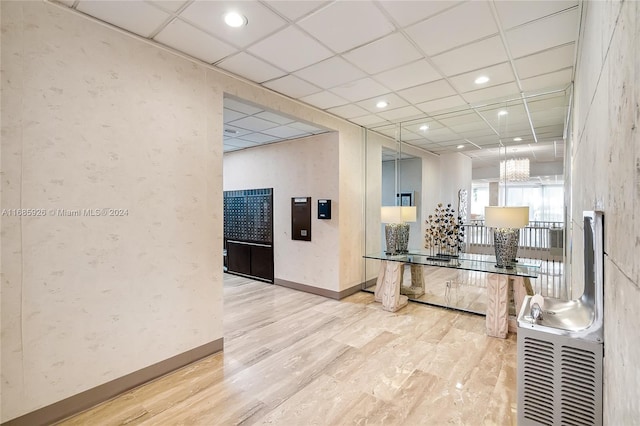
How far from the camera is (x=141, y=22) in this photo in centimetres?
232

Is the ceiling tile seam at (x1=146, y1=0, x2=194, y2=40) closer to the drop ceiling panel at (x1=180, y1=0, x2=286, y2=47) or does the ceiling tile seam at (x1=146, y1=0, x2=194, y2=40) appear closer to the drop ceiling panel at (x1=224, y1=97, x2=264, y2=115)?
the drop ceiling panel at (x1=180, y1=0, x2=286, y2=47)

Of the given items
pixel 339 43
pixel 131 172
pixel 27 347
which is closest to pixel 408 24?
pixel 339 43

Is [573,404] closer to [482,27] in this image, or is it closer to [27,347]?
[482,27]

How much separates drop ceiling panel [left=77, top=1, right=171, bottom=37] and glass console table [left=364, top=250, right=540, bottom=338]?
3921 millimetres

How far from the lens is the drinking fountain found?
1196 millimetres

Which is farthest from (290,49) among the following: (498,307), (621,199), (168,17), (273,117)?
(498,307)

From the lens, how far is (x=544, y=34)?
96.4 inches

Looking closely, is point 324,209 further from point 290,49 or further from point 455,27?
point 455,27

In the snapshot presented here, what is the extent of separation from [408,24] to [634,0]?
1.97 m

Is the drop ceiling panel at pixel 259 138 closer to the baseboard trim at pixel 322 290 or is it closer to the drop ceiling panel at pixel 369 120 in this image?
the drop ceiling panel at pixel 369 120

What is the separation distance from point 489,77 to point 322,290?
379 cm

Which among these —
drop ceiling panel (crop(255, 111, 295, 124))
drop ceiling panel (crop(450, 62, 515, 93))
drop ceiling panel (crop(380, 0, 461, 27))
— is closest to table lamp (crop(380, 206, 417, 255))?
drop ceiling panel (crop(450, 62, 515, 93))

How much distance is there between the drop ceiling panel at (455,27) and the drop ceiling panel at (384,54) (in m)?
0.11

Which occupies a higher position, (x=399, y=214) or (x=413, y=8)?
(x=413, y=8)
